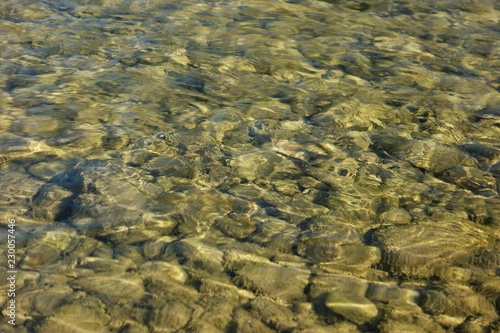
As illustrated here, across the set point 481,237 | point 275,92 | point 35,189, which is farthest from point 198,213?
point 275,92

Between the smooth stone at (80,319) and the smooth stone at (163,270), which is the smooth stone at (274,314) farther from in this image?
the smooth stone at (80,319)

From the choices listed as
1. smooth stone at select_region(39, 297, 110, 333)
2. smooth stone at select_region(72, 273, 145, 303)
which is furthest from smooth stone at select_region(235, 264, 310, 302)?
smooth stone at select_region(39, 297, 110, 333)

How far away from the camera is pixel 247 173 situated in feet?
12.6

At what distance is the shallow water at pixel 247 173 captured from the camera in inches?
112

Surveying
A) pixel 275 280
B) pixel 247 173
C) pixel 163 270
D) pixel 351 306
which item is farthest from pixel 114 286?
pixel 247 173

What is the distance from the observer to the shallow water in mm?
→ 2834

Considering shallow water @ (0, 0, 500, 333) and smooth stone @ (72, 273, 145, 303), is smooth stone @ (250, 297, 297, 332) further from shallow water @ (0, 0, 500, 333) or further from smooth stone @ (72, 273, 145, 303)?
smooth stone @ (72, 273, 145, 303)

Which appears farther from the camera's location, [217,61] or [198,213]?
[217,61]

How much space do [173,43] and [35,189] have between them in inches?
101

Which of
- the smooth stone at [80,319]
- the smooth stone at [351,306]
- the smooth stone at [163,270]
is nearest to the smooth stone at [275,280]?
the smooth stone at [351,306]

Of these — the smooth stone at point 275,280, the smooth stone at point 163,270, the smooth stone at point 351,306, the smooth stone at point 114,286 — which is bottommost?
the smooth stone at point 114,286

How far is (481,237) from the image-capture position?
333 cm

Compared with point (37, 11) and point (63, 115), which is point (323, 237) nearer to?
point (63, 115)

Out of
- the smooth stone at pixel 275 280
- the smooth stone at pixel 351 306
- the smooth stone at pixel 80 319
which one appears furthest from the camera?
the smooth stone at pixel 275 280
